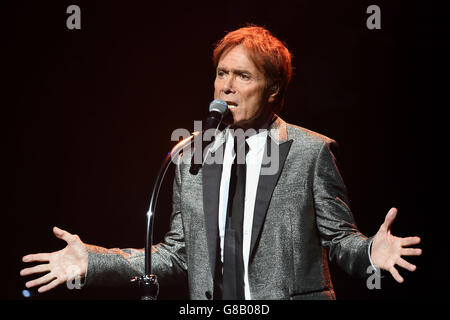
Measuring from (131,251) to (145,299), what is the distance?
47 centimetres

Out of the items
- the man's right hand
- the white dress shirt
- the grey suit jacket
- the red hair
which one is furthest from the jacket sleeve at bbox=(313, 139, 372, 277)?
the man's right hand

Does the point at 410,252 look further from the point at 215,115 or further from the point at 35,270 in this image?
the point at 35,270

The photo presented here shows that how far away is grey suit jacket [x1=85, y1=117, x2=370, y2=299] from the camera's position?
69.7 inches

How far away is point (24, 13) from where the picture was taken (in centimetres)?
261

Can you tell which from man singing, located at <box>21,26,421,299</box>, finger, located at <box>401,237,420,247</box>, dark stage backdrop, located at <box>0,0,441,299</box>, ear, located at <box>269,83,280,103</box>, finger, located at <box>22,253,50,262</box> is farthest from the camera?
dark stage backdrop, located at <box>0,0,441,299</box>

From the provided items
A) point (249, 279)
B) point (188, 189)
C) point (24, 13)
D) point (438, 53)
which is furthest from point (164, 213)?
point (438, 53)

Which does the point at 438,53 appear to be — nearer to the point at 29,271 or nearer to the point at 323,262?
the point at 323,262

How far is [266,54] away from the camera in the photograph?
201cm

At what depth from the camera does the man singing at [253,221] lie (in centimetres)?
176

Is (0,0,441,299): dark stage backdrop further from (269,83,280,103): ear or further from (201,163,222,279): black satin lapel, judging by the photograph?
(201,163,222,279): black satin lapel

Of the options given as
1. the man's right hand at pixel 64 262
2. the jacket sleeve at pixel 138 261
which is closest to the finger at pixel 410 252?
the jacket sleeve at pixel 138 261

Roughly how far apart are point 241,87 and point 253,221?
1.74 feet

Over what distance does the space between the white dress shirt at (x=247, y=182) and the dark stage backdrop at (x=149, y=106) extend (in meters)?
0.78

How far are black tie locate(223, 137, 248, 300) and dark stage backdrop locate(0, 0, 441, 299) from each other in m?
0.90
